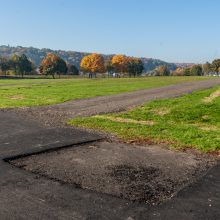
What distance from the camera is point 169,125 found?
16.3m

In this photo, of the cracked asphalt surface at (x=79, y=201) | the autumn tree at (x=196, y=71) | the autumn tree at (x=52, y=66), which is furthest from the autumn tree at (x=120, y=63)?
the cracked asphalt surface at (x=79, y=201)

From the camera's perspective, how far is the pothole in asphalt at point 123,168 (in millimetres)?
8117

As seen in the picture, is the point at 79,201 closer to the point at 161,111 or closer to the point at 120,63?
the point at 161,111

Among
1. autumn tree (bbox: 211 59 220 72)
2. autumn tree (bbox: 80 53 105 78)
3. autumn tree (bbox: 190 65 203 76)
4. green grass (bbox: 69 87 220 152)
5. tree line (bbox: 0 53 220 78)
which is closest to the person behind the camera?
green grass (bbox: 69 87 220 152)

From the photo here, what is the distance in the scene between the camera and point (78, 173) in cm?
918

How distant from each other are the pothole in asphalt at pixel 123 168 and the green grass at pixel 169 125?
1.46 metres

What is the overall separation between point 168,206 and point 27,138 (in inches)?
306

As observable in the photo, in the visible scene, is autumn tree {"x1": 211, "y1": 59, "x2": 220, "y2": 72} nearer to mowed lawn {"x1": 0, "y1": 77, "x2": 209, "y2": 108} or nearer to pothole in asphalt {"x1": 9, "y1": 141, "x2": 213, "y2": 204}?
mowed lawn {"x1": 0, "y1": 77, "x2": 209, "y2": 108}

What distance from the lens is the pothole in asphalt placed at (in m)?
8.12

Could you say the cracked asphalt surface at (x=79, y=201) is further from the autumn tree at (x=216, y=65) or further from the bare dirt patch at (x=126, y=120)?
the autumn tree at (x=216, y=65)

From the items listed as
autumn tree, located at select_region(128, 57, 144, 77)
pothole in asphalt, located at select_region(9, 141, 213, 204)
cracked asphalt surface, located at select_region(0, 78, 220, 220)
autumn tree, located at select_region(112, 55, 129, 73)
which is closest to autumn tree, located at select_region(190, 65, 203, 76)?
autumn tree, located at select_region(128, 57, 144, 77)

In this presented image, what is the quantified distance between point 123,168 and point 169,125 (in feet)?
23.3

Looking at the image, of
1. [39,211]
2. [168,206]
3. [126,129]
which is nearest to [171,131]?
[126,129]

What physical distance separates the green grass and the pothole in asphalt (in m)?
1.46
